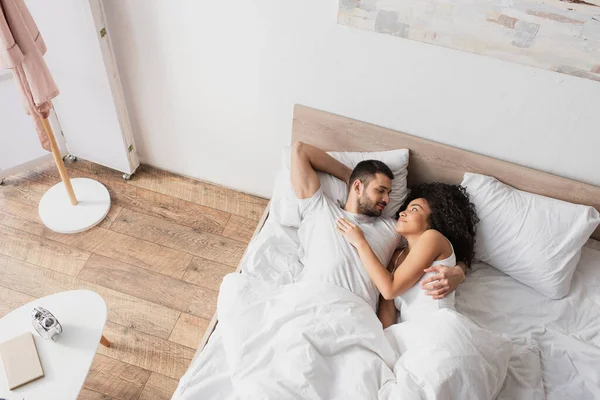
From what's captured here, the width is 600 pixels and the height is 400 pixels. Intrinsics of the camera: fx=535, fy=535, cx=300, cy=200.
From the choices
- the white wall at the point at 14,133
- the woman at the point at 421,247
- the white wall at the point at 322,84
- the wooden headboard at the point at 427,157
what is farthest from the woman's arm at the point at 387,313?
the white wall at the point at 14,133

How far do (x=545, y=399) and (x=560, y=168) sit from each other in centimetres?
81

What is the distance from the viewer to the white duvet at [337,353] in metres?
1.42

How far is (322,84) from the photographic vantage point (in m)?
2.03

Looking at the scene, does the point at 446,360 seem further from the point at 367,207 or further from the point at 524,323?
the point at 367,207

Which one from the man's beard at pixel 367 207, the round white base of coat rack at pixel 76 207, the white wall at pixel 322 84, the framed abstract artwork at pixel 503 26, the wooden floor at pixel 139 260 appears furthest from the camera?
the round white base of coat rack at pixel 76 207

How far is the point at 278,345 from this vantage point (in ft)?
4.93

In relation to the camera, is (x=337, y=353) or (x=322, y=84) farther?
(x=322, y=84)

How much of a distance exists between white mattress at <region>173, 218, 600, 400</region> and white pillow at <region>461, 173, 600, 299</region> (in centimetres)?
7

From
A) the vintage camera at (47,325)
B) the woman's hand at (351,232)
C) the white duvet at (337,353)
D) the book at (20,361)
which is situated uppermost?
the woman's hand at (351,232)

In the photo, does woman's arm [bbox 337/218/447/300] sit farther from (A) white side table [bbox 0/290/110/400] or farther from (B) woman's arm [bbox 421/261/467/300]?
(A) white side table [bbox 0/290/110/400]

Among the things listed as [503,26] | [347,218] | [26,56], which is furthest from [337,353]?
[26,56]

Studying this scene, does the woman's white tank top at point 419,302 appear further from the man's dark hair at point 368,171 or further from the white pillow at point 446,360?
the man's dark hair at point 368,171

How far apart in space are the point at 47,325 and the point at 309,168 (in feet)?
3.37

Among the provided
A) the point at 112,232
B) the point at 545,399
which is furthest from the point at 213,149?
the point at 545,399
